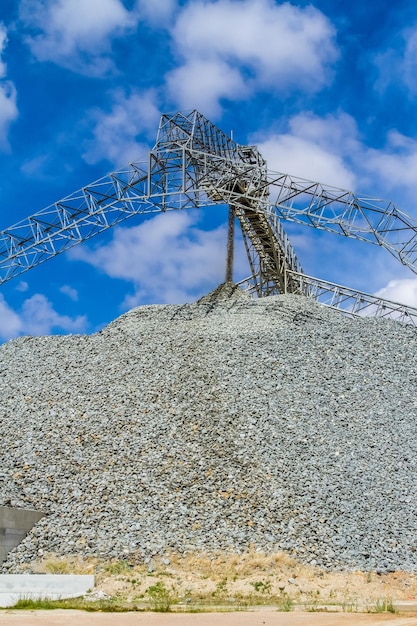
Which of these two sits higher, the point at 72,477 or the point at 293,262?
the point at 293,262

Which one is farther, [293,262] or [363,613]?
[293,262]

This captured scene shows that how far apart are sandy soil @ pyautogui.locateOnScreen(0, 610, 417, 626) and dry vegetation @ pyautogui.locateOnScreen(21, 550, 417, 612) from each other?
0.95 metres

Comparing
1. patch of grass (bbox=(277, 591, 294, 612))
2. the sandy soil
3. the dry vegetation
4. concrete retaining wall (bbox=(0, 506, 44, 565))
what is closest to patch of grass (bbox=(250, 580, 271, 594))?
the dry vegetation

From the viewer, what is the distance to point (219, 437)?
2194 centimetres

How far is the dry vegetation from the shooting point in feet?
52.3

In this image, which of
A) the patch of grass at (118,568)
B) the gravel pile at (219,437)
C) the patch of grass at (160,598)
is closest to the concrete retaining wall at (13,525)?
Answer: the gravel pile at (219,437)

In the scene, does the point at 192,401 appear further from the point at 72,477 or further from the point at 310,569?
the point at 310,569

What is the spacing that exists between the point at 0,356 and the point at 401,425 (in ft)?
55.0

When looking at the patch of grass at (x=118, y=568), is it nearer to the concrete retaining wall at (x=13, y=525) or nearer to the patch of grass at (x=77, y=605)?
the patch of grass at (x=77, y=605)

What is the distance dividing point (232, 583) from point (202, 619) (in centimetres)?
289

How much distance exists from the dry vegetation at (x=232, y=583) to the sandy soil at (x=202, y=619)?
0.95 m

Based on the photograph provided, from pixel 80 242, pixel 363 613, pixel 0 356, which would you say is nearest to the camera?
pixel 363 613

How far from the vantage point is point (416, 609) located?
15.4 meters

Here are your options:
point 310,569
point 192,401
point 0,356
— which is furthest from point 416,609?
point 0,356
